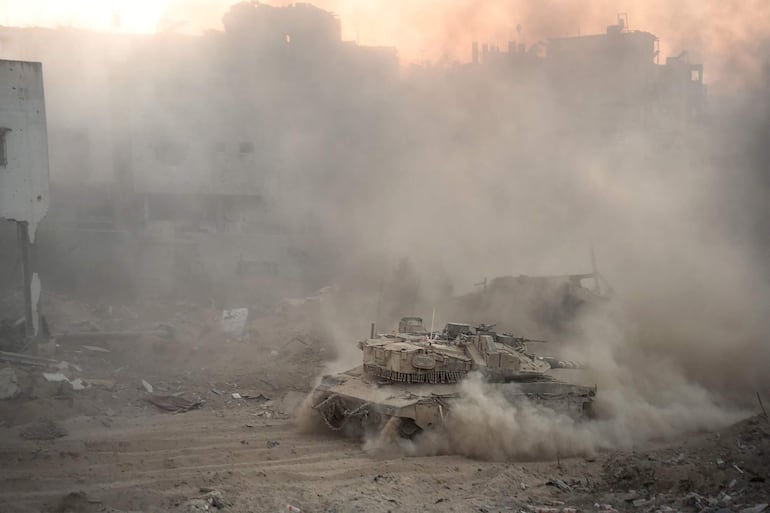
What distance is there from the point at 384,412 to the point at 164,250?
589 inches

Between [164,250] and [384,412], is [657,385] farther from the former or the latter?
[164,250]

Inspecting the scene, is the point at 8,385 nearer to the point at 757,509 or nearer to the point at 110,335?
the point at 110,335

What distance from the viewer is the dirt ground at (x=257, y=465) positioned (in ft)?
34.1

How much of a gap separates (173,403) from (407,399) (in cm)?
452

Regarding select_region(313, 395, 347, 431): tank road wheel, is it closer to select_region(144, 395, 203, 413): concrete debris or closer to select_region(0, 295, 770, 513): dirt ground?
select_region(0, 295, 770, 513): dirt ground

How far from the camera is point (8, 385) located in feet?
47.8

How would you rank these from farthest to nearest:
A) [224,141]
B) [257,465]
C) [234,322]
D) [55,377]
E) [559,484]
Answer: [224,141], [234,322], [55,377], [257,465], [559,484]

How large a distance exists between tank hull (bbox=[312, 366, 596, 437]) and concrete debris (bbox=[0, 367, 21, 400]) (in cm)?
488

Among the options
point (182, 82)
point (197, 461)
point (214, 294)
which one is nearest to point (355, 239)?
point (214, 294)

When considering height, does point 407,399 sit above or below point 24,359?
below

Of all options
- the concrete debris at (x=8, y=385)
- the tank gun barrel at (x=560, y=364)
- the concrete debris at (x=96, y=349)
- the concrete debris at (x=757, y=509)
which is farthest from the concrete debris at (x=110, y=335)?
the concrete debris at (x=757, y=509)

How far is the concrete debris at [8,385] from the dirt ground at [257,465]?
0.17 meters

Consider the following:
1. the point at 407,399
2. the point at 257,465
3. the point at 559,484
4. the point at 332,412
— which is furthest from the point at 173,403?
the point at 559,484

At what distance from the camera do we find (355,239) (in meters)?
28.5
